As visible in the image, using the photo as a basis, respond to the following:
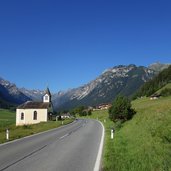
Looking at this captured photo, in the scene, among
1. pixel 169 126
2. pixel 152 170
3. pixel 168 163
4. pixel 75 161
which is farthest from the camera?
pixel 169 126

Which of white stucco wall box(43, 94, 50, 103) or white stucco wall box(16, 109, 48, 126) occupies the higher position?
white stucco wall box(43, 94, 50, 103)

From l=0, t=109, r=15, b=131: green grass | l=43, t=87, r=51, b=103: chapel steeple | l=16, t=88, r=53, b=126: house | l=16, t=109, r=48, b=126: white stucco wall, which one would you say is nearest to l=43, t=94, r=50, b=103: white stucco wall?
l=43, t=87, r=51, b=103: chapel steeple

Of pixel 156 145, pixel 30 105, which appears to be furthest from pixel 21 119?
pixel 156 145

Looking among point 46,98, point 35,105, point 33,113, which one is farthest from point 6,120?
point 33,113

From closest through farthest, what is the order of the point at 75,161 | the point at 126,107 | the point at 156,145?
the point at 75,161
the point at 156,145
the point at 126,107

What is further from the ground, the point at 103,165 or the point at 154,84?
the point at 154,84

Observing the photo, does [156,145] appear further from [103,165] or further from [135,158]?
[103,165]

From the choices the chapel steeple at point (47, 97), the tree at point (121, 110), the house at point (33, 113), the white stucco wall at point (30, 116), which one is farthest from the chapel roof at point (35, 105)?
the tree at point (121, 110)

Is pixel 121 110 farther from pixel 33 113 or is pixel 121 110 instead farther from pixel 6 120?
pixel 6 120

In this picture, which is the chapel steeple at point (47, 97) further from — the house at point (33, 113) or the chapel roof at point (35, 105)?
the house at point (33, 113)

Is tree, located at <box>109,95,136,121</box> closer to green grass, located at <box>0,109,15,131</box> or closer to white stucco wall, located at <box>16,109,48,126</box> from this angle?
green grass, located at <box>0,109,15,131</box>

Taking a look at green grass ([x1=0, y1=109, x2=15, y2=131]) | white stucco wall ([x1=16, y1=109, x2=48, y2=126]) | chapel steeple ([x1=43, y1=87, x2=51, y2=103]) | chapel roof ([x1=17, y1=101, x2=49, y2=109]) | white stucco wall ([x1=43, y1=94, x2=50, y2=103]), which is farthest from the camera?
chapel steeple ([x1=43, y1=87, x2=51, y2=103])

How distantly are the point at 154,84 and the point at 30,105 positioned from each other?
100140mm

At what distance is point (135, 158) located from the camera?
13758mm
